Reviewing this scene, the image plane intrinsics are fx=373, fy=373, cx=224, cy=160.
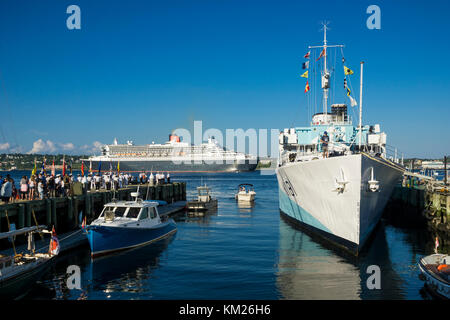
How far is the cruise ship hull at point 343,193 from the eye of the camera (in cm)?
1480

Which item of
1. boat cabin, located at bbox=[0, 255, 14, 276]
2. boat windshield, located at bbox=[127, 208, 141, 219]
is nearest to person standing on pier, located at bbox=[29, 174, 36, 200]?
boat windshield, located at bbox=[127, 208, 141, 219]

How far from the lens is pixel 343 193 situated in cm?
1527

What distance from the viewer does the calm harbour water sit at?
11820 mm

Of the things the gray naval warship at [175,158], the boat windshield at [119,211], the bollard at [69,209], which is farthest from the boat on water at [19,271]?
the gray naval warship at [175,158]

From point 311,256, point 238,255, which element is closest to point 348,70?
point 311,256

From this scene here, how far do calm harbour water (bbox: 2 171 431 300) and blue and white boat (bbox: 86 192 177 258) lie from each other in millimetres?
444

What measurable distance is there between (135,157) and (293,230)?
98145 millimetres

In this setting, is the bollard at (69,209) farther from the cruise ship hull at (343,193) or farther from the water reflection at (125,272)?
the cruise ship hull at (343,193)

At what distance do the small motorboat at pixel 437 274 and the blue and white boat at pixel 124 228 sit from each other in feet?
38.9

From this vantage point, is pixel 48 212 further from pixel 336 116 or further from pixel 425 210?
pixel 425 210

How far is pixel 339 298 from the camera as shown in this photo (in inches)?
449

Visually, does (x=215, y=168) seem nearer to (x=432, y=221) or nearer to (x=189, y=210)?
(x=189, y=210)

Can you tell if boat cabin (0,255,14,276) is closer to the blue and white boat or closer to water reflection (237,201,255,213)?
the blue and white boat

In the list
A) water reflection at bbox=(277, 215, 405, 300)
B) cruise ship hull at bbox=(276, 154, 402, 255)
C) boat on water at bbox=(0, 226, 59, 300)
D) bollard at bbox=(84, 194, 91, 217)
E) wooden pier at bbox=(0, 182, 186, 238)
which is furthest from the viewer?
bollard at bbox=(84, 194, 91, 217)
